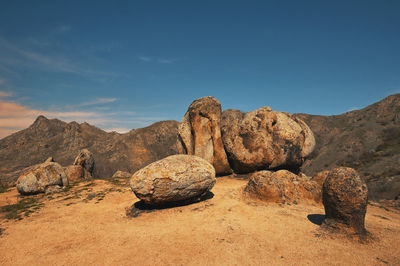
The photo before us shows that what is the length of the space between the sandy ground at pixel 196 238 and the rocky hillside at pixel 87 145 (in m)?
49.5

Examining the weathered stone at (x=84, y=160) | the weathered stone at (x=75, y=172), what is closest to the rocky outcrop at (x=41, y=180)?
the weathered stone at (x=75, y=172)

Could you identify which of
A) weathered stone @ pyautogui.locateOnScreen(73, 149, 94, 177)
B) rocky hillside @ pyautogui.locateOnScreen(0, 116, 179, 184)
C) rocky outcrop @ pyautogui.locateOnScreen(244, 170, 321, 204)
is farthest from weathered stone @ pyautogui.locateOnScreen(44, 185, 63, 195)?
rocky hillside @ pyautogui.locateOnScreen(0, 116, 179, 184)

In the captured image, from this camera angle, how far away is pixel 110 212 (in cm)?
1245

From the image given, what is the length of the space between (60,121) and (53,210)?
9020 cm

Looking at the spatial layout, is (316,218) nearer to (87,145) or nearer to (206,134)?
(206,134)

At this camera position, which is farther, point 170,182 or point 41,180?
point 41,180

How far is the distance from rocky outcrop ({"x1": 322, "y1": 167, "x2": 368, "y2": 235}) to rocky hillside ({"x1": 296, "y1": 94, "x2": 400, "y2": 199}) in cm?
3756

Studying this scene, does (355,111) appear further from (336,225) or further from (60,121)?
(60,121)


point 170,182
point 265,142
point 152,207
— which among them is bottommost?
point 152,207

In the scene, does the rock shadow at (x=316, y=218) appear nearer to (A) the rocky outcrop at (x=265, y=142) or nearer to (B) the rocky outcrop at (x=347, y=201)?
(B) the rocky outcrop at (x=347, y=201)

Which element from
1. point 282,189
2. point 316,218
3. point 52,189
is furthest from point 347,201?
point 52,189

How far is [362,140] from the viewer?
69.1 m

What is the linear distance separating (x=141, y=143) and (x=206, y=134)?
57.2 m

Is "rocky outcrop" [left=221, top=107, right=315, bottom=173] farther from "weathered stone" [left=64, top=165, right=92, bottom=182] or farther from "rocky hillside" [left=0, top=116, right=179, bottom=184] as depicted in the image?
"rocky hillside" [left=0, top=116, right=179, bottom=184]
